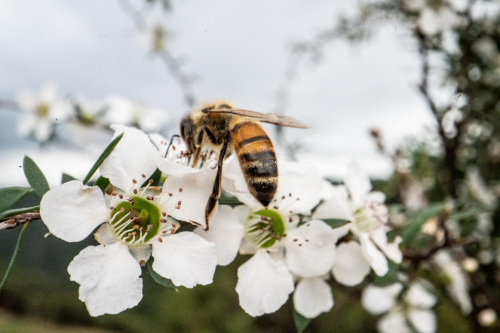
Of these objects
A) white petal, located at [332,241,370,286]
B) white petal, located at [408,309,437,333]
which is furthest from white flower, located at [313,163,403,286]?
white petal, located at [408,309,437,333]

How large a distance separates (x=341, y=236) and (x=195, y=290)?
3906mm

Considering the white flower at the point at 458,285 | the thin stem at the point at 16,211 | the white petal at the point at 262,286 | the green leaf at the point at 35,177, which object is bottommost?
the white flower at the point at 458,285

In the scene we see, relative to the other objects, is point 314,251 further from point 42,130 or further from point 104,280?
point 42,130

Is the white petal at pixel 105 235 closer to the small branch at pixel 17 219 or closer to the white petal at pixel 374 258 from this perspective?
the small branch at pixel 17 219

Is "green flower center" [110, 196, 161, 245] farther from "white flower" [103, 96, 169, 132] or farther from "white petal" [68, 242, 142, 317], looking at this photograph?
"white flower" [103, 96, 169, 132]

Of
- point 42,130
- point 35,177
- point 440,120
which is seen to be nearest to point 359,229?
point 35,177

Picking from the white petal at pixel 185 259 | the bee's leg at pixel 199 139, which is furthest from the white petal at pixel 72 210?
the bee's leg at pixel 199 139

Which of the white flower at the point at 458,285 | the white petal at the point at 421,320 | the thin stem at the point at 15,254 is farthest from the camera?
the white flower at the point at 458,285

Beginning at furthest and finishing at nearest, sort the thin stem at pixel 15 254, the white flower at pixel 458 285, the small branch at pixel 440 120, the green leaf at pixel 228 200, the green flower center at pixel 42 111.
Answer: the green flower center at pixel 42 111 → the white flower at pixel 458 285 → the small branch at pixel 440 120 → the green leaf at pixel 228 200 → the thin stem at pixel 15 254

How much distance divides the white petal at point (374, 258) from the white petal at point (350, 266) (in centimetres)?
2

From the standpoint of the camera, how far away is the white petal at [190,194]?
67 cm

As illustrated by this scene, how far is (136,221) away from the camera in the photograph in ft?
2.19

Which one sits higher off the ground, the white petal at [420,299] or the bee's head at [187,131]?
the bee's head at [187,131]

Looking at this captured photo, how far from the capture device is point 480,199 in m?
1.88
